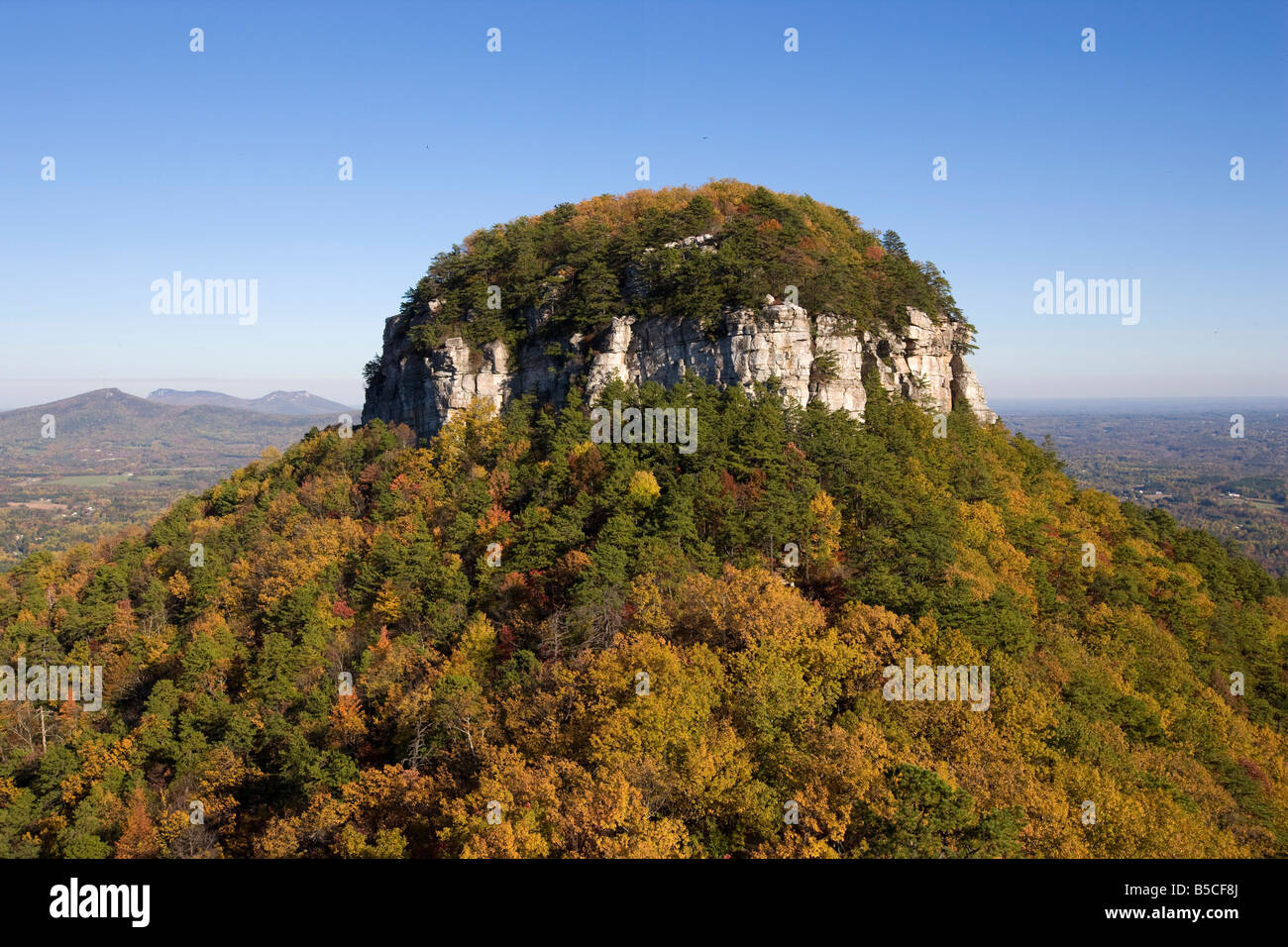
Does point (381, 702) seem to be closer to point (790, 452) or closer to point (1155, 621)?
point (790, 452)

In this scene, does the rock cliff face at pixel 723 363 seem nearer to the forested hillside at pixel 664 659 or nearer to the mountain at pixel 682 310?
the mountain at pixel 682 310

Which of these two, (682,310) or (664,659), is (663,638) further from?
(682,310)

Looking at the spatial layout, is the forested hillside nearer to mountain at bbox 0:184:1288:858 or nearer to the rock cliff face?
mountain at bbox 0:184:1288:858

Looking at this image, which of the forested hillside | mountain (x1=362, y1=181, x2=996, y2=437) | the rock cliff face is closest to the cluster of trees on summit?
mountain (x1=362, y1=181, x2=996, y2=437)

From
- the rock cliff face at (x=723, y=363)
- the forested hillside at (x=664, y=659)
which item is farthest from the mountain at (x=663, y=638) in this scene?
the rock cliff face at (x=723, y=363)

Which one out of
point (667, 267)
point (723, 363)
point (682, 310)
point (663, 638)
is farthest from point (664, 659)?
point (667, 267)
